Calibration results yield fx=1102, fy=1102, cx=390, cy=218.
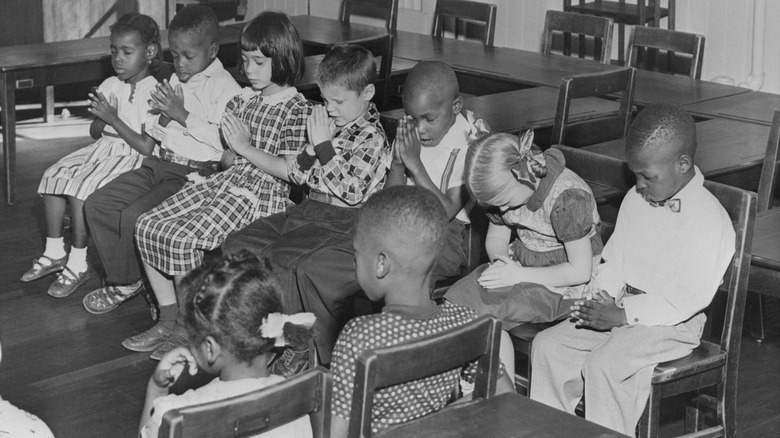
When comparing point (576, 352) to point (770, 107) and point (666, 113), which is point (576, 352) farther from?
point (770, 107)

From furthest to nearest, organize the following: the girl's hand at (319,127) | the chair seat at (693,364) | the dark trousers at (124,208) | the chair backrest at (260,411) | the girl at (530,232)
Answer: the dark trousers at (124,208) → the girl's hand at (319,127) → the girl at (530,232) → the chair seat at (693,364) → the chair backrest at (260,411)

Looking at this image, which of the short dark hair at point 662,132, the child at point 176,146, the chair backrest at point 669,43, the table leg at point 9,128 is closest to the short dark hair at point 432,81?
the short dark hair at point 662,132

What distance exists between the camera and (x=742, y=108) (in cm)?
424

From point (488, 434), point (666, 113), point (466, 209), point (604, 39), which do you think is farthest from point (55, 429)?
point (604, 39)

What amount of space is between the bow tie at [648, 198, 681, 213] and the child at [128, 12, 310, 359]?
125cm

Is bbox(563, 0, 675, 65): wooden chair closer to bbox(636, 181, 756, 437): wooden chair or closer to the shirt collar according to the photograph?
the shirt collar

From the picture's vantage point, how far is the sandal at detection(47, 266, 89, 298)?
13.2ft

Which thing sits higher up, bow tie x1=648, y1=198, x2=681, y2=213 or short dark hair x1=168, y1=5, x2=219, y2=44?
short dark hair x1=168, y1=5, x2=219, y2=44

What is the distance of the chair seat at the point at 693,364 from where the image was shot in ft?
8.39

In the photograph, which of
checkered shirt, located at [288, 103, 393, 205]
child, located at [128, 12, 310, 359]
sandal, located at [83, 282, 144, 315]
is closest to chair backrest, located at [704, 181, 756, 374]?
checkered shirt, located at [288, 103, 393, 205]

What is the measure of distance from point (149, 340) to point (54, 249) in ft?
2.62

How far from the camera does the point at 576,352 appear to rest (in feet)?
8.87

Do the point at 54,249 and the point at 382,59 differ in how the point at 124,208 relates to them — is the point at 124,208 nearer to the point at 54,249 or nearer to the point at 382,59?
the point at 54,249

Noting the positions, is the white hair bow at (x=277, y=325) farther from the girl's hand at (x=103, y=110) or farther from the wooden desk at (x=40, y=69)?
the wooden desk at (x=40, y=69)
